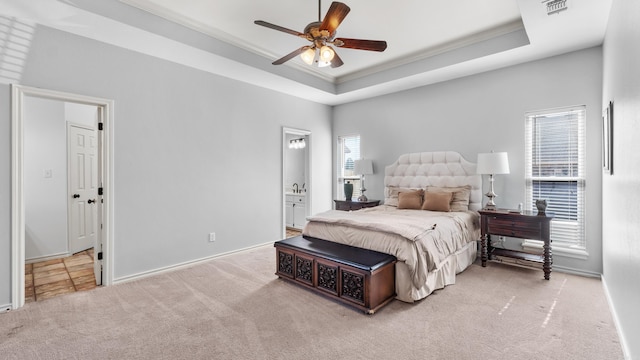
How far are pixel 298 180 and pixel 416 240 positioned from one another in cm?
409

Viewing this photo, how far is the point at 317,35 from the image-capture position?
A: 268 centimetres

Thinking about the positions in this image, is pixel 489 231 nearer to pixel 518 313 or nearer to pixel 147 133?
pixel 518 313

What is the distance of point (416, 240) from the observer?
9.33 ft

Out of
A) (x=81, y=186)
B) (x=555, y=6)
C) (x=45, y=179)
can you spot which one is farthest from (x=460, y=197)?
(x=45, y=179)

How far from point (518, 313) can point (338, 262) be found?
1.64 meters

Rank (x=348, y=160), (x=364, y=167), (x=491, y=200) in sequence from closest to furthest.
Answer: (x=491, y=200) < (x=364, y=167) < (x=348, y=160)

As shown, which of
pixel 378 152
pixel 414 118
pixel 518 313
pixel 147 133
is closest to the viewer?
pixel 518 313

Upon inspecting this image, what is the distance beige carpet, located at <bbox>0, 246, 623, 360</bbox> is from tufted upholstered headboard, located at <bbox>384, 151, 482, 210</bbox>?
4.88 feet

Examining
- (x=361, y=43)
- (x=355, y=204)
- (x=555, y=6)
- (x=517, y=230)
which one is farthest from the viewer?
(x=355, y=204)

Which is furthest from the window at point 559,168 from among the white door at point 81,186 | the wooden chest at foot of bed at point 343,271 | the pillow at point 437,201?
the white door at point 81,186

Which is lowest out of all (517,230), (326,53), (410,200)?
(517,230)

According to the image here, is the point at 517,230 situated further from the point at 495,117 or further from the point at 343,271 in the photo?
the point at 343,271

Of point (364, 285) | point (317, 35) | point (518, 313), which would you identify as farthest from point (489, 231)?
point (317, 35)

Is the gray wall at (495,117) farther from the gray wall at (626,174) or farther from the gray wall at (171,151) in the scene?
the gray wall at (171,151)
